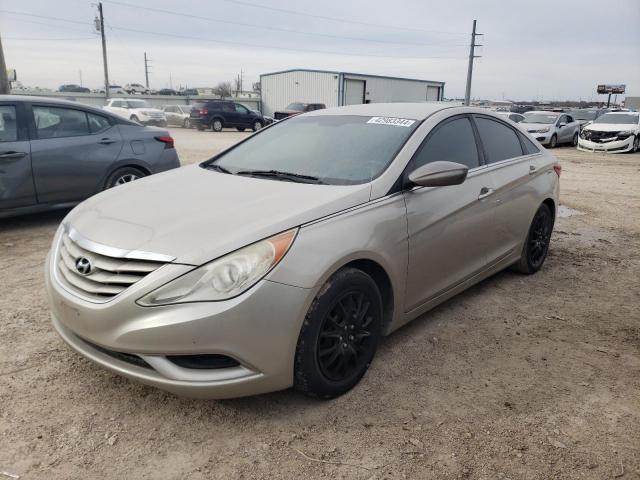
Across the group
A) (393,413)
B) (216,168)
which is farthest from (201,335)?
(216,168)

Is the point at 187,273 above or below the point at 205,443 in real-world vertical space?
above

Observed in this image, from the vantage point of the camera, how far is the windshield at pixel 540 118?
66.8 feet

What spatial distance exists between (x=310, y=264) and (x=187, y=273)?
0.57m

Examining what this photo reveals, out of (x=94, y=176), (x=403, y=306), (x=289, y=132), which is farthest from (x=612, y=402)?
(x=94, y=176)

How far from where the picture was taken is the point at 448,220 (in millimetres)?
3449

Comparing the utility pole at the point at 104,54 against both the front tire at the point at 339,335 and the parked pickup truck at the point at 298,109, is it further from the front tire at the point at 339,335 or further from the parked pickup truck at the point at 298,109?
the front tire at the point at 339,335

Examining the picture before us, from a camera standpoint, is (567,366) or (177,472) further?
(567,366)

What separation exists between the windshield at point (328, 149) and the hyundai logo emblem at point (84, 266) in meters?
1.29

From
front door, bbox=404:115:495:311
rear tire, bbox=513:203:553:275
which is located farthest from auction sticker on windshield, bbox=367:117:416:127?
rear tire, bbox=513:203:553:275

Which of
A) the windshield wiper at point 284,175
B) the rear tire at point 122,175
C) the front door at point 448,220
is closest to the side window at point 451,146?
the front door at point 448,220

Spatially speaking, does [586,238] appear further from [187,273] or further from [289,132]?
[187,273]

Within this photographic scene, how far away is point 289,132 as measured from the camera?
3.97 metres

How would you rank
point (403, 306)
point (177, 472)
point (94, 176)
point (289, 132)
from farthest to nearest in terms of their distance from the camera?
point (94, 176) < point (289, 132) < point (403, 306) < point (177, 472)

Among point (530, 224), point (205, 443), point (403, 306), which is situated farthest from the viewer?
point (530, 224)
